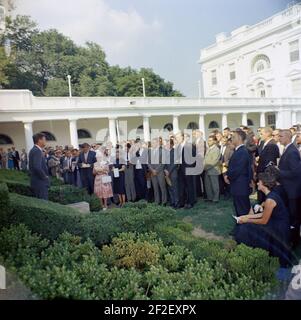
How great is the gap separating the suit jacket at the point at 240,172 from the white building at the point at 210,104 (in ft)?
1.42

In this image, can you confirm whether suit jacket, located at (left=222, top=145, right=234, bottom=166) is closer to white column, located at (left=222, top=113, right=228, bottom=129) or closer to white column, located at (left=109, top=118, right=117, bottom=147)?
white column, located at (left=222, top=113, right=228, bottom=129)

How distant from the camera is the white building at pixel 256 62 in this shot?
2.64 meters

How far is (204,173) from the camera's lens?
4.52 m

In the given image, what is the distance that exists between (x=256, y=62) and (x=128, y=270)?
2.31 meters

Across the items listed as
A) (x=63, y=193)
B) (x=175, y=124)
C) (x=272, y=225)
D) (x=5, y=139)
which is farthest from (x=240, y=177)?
(x=63, y=193)

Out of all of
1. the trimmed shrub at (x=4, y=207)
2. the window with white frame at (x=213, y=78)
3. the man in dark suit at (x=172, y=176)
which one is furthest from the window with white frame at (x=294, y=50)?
the trimmed shrub at (x=4, y=207)

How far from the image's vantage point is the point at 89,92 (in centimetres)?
260

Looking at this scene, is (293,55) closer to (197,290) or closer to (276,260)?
(276,260)

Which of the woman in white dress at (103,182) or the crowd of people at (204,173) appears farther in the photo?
the woman in white dress at (103,182)

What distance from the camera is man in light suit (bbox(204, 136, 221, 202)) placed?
429cm

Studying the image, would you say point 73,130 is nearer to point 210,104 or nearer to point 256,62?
point 210,104

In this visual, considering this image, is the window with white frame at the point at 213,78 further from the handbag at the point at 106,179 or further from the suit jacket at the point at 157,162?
the handbag at the point at 106,179

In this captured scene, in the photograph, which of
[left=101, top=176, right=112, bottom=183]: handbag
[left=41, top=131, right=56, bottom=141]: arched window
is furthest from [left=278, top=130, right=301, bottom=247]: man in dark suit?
[left=101, top=176, right=112, bottom=183]: handbag
